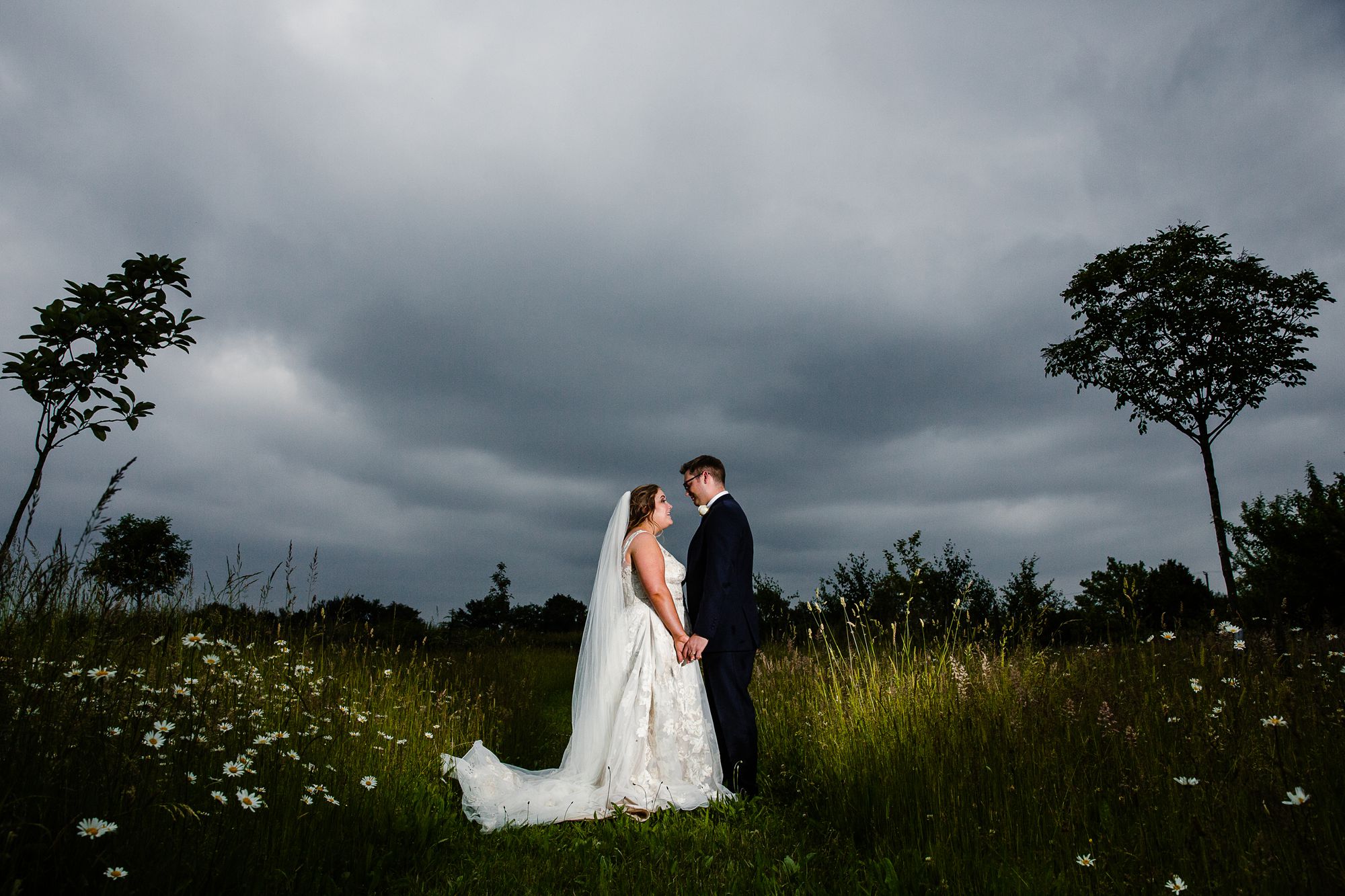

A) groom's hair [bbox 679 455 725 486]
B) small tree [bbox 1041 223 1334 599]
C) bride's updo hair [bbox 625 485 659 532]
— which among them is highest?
small tree [bbox 1041 223 1334 599]

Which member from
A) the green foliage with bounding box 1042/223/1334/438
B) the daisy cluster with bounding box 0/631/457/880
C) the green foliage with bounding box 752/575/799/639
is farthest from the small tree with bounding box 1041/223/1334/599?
the daisy cluster with bounding box 0/631/457/880

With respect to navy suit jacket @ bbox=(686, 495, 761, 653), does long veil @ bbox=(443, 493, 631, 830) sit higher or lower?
lower

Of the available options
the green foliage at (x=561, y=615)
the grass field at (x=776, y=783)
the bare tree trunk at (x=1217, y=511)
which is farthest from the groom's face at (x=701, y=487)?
the green foliage at (x=561, y=615)

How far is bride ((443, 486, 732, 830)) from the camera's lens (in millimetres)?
5793

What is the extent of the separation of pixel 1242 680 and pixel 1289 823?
8.97 feet

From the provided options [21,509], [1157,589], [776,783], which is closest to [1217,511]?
[1157,589]

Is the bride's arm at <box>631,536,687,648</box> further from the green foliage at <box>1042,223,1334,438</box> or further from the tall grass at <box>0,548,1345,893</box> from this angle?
the green foliage at <box>1042,223,1334,438</box>

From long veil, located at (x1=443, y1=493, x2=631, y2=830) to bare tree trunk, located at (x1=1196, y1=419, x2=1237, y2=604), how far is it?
1465cm

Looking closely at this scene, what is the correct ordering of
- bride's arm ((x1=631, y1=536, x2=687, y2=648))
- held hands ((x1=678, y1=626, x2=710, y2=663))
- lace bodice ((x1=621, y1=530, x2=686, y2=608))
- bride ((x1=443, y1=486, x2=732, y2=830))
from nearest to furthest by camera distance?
bride ((x1=443, y1=486, x2=732, y2=830))
held hands ((x1=678, y1=626, x2=710, y2=663))
bride's arm ((x1=631, y1=536, x2=687, y2=648))
lace bodice ((x1=621, y1=530, x2=686, y2=608))

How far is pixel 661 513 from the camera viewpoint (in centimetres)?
666

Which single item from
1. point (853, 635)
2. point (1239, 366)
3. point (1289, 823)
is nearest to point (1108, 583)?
point (1239, 366)

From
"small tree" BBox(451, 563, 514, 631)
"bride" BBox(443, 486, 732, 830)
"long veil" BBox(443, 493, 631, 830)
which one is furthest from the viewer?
"small tree" BBox(451, 563, 514, 631)

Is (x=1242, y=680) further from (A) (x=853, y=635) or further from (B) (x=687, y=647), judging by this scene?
(B) (x=687, y=647)

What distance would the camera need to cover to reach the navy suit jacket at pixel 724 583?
6223 millimetres
